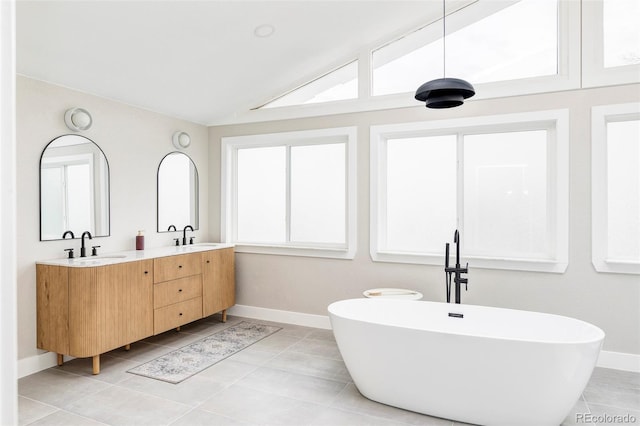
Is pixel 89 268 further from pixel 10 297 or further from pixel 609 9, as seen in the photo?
pixel 609 9

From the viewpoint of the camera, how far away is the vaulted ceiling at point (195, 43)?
9.12 feet

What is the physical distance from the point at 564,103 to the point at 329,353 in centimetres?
298

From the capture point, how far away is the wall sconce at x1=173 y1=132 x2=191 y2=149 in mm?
4504

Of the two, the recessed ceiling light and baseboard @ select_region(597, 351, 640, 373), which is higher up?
the recessed ceiling light

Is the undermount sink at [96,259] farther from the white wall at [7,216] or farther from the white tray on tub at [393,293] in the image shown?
the white wall at [7,216]

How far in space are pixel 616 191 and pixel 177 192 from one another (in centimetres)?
430

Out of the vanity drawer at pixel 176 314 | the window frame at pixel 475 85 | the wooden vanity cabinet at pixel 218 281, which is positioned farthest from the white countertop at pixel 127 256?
the window frame at pixel 475 85

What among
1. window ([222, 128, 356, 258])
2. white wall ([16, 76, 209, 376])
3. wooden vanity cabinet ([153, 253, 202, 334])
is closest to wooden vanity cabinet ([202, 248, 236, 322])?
wooden vanity cabinet ([153, 253, 202, 334])

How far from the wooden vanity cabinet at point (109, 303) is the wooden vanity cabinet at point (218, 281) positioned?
8.0 inches

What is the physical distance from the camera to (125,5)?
269 cm

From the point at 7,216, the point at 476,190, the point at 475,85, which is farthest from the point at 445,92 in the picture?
the point at 7,216

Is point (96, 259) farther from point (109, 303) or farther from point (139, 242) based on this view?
point (139, 242)

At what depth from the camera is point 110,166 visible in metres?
3.76

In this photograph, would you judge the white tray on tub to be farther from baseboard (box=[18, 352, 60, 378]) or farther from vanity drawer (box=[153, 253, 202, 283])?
baseboard (box=[18, 352, 60, 378])
